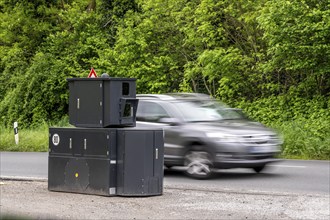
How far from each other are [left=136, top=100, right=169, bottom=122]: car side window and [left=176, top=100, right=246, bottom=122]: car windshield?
39 cm

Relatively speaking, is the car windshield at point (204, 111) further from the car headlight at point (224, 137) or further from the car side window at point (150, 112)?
the car headlight at point (224, 137)

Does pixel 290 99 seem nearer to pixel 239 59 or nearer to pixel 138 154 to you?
pixel 239 59

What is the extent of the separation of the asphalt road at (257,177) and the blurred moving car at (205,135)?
0.32m

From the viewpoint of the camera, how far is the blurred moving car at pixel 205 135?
592 inches

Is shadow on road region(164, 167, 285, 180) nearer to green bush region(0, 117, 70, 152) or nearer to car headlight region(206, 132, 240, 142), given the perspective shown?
car headlight region(206, 132, 240, 142)

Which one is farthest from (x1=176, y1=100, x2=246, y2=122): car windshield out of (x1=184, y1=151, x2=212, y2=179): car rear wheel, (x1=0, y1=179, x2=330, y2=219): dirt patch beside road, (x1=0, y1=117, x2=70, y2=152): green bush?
(x1=0, y1=117, x2=70, y2=152): green bush

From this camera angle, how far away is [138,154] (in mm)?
12148

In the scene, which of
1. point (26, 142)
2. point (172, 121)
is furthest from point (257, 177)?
point (26, 142)

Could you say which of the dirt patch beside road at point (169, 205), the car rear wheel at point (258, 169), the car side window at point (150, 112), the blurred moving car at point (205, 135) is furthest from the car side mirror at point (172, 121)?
the dirt patch beside road at point (169, 205)

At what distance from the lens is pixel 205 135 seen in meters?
15.2

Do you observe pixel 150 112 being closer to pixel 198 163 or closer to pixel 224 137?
pixel 198 163

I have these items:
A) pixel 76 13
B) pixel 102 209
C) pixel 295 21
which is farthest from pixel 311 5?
pixel 102 209

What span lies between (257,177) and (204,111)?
1867 millimetres

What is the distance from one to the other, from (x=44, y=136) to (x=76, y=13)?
35.1 feet
